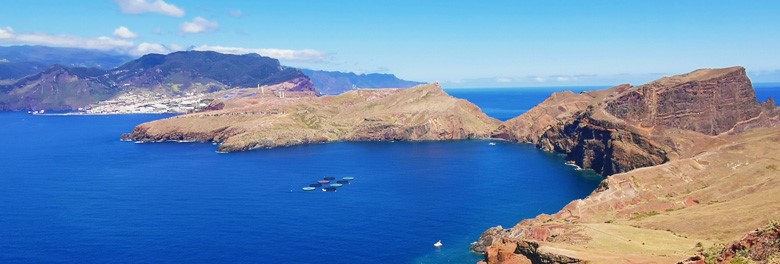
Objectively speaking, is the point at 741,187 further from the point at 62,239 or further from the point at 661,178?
the point at 62,239

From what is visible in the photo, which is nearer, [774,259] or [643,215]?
[774,259]

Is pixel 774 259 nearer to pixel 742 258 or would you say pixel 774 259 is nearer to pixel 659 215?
pixel 742 258

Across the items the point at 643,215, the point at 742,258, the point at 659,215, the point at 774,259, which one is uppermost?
the point at 774,259

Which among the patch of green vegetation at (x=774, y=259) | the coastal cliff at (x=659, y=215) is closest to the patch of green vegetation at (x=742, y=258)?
Result: the patch of green vegetation at (x=774, y=259)

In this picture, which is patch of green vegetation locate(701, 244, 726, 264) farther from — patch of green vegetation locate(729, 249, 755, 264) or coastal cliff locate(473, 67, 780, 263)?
coastal cliff locate(473, 67, 780, 263)

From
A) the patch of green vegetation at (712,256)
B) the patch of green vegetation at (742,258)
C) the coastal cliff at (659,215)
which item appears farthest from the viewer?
the coastal cliff at (659,215)

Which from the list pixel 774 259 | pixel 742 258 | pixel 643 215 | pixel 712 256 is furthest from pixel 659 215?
pixel 774 259

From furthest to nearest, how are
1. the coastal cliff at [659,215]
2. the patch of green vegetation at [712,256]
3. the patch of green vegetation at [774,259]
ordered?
the coastal cliff at [659,215] < the patch of green vegetation at [712,256] < the patch of green vegetation at [774,259]

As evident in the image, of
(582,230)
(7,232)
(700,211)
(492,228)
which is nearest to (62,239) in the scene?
(7,232)

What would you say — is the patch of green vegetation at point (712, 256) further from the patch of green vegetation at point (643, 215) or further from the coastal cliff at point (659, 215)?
the patch of green vegetation at point (643, 215)

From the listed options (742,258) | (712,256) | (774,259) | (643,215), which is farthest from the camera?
(643,215)

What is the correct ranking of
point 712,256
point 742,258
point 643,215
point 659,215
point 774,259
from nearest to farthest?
1. point 774,259
2. point 742,258
3. point 712,256
4. point 659,215
5. point 643,215

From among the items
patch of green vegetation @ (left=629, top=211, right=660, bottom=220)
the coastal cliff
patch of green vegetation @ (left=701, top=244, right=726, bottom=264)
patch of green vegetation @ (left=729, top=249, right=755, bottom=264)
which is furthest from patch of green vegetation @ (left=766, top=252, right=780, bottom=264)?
patch of green vegetation @ (left=629, top=211, right=660, bottom=220)
